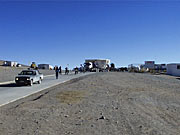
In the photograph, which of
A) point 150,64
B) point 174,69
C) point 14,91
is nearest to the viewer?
point 14,91

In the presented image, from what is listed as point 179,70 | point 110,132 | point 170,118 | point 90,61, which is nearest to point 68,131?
point 110,132

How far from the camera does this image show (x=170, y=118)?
781cm

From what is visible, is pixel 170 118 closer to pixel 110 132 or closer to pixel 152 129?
pixel 152 129

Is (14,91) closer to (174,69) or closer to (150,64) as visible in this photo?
(174,69)

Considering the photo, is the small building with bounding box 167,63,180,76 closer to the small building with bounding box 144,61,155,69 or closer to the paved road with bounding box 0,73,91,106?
the small building with bounding box 144,61,155,69

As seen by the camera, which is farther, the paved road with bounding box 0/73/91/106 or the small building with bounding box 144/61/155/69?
the small building with bounding box 144/61/155/69

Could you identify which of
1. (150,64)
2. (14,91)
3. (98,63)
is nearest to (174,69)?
(150,64)

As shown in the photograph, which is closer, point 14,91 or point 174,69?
point 14,91

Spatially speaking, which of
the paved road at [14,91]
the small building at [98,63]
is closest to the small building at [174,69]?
the small building at [98,63]

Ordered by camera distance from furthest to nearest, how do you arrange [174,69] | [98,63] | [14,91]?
[98,63] < [174,69] < [14,91]

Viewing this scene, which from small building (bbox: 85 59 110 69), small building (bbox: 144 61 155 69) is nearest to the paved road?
small building (bbox: 85 59 110 69)

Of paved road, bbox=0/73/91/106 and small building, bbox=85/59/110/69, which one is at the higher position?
small building, bbox=85/59/110/69

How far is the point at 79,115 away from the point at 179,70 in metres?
47.4

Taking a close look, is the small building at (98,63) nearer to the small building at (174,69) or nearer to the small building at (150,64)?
the small building at (150,64)
